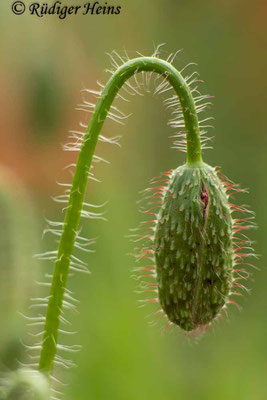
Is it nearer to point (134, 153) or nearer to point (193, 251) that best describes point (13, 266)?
point (193, 251)

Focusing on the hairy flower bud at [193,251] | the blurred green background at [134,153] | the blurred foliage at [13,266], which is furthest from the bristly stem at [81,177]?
the blurred green background at [134,153]

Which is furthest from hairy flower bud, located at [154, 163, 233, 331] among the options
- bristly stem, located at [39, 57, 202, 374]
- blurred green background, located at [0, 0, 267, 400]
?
blurred green background, located at [0, 0, 267, 400]

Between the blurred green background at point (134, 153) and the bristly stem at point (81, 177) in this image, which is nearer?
the bristly stem at point (81, 177)

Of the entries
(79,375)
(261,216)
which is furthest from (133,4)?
(79,375)

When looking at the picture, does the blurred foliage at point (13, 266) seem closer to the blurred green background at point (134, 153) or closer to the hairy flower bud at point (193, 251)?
the blurred green background at point (134, 153)

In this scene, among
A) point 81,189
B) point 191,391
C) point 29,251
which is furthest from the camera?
point 191,391

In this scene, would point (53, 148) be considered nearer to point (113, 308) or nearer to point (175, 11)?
point (113, 308)
